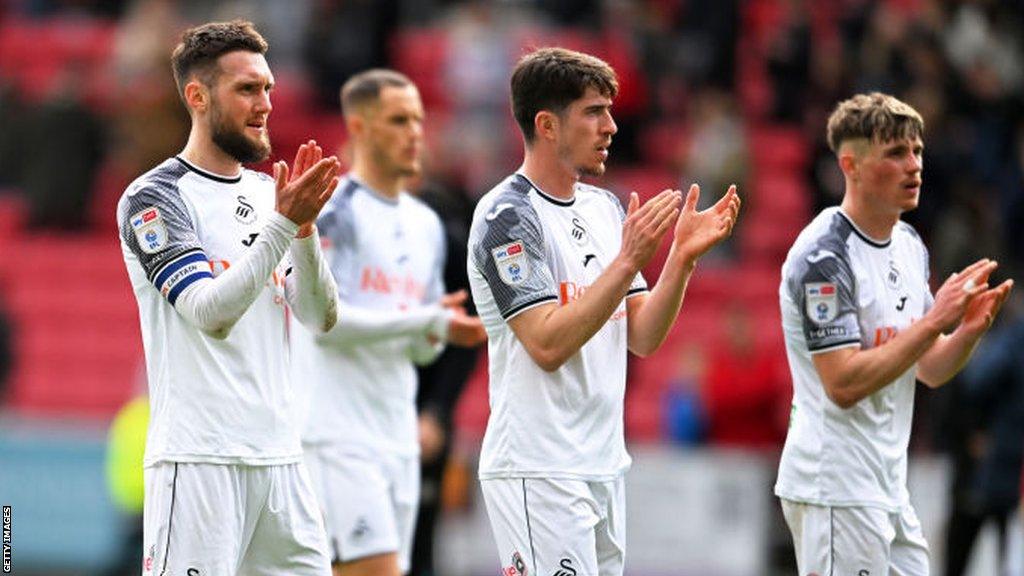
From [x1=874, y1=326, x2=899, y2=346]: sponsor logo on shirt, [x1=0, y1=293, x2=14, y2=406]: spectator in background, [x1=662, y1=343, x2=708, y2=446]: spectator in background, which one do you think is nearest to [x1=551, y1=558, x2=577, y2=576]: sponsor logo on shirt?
[x1=874, y1=326, x2=899, y2=346]: sponsor logo on shirt

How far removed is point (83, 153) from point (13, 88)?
140cm

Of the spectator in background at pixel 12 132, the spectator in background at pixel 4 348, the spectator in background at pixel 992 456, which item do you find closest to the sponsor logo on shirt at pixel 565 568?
the spectator in background at pixel 992 456

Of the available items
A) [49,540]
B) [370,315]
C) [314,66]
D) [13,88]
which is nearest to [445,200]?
[370,315]

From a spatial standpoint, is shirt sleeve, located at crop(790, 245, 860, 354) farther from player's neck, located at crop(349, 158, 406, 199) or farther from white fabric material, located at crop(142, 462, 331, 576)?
player's neck, located at crop(349, 158, 406, 199)

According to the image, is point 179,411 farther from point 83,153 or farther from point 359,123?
point 83,153

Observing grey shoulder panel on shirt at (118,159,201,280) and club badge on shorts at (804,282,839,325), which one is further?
club badge on shorts at (804,282,839,325)

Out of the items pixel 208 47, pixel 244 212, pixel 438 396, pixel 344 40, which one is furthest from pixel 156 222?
pixel 344 40

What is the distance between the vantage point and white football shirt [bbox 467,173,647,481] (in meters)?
7.22

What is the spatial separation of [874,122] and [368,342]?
2.70m

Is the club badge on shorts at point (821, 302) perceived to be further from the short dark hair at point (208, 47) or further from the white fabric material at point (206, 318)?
the short dark hair at point (208, 47)

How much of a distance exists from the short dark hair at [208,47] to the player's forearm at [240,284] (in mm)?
782

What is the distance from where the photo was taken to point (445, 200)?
1068cm

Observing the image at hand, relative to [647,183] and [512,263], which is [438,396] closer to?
[512,263]

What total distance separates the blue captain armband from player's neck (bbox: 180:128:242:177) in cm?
44
